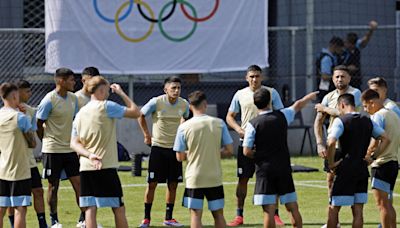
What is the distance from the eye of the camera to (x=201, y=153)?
11688mm

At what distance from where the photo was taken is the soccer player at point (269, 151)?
37.9ft

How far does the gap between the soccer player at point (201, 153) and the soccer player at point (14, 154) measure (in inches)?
71.5

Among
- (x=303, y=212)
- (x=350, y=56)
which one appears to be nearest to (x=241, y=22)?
(x=350, y=56)

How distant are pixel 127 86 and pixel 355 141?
13799 mm

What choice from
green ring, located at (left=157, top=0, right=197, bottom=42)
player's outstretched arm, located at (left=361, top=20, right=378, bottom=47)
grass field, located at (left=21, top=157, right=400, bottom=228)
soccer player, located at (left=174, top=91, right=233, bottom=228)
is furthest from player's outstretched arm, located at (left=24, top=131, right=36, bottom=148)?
player's outstretched arm, located at (left=361, top=20, right=378, bottom=47)

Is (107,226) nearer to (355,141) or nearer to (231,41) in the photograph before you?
(355,141)

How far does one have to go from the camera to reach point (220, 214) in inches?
464

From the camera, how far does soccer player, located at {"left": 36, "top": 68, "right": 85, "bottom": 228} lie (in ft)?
44.4

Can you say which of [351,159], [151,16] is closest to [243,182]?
[351,159]

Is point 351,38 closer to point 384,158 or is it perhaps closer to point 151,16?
point 151,16

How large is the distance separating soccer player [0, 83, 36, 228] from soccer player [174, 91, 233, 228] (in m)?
1.82

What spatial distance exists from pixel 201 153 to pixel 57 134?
2756 mm

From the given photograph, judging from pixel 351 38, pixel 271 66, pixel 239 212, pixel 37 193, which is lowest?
pixel 239 212

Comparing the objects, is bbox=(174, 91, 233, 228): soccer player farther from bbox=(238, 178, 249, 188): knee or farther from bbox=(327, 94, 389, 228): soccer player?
bbox=(238, 178, 249, 188): knee
